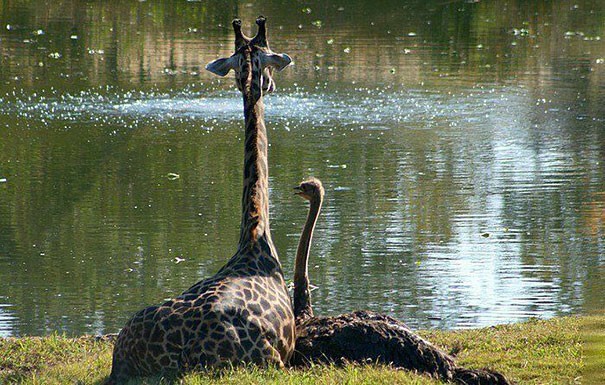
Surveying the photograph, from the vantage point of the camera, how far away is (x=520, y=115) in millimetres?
17938

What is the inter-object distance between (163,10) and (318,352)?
2686 cm

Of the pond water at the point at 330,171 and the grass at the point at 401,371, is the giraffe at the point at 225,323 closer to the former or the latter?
the grass at the point at 401,371

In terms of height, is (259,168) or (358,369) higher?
(259,168)

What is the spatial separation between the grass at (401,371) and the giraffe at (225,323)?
0.40 ft

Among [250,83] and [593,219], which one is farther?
[593,219]

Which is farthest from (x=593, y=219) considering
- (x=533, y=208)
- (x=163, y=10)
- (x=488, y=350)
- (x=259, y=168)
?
(x=163, y=10)

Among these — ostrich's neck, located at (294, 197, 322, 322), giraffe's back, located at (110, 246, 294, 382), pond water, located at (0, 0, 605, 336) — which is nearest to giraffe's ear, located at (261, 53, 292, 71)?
ostrich's neck, located at (294, 197, 322, 322)

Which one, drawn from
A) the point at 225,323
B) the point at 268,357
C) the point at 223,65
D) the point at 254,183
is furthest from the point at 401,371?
the point at 223,65

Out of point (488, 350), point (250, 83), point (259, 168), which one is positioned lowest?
point (488, 350)

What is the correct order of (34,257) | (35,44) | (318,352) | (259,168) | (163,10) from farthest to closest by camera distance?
(163,10), (35,44), (34,257), (259,168), (318,352)

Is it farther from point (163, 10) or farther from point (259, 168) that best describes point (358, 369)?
point (163, 10)

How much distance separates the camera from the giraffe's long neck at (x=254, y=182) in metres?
7.02

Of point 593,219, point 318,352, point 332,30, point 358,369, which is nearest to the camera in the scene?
point 358,369

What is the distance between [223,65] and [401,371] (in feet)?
8.33
